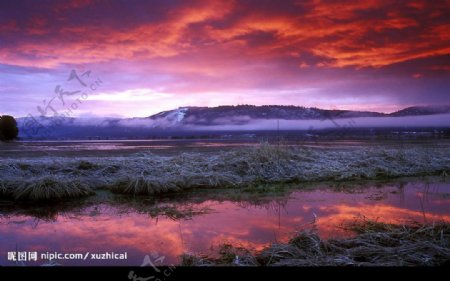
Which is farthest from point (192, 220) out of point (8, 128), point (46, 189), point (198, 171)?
point (8, 128)

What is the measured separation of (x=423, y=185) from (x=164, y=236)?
9.11 meters

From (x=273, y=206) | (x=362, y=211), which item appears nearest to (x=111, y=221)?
(x=273, y=206)

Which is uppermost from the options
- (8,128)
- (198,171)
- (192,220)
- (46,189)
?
(8,128)

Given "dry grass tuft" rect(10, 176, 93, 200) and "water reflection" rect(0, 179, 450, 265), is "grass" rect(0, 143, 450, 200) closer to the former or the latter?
"dry grass tuft" rect(10, 176, 93, 200)

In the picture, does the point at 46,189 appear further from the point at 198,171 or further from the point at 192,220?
the point at 198,171

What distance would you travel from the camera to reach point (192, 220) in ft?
23.5

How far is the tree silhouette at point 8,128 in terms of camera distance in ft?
115

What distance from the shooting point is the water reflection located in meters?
5.61

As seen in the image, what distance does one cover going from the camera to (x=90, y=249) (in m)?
5.42

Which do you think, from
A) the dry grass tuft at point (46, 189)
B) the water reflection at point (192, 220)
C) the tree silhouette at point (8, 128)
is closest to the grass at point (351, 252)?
the water reflection at point (192, 220)

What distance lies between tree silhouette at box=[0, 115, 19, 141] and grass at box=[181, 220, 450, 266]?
3650 cm

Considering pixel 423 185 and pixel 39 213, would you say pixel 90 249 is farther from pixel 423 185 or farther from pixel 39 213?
pixel 423 185

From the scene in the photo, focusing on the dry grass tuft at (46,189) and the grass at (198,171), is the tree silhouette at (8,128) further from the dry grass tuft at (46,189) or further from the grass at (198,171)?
the dry grass tuft at (46,189)

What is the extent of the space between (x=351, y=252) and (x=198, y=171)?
26.0ft
